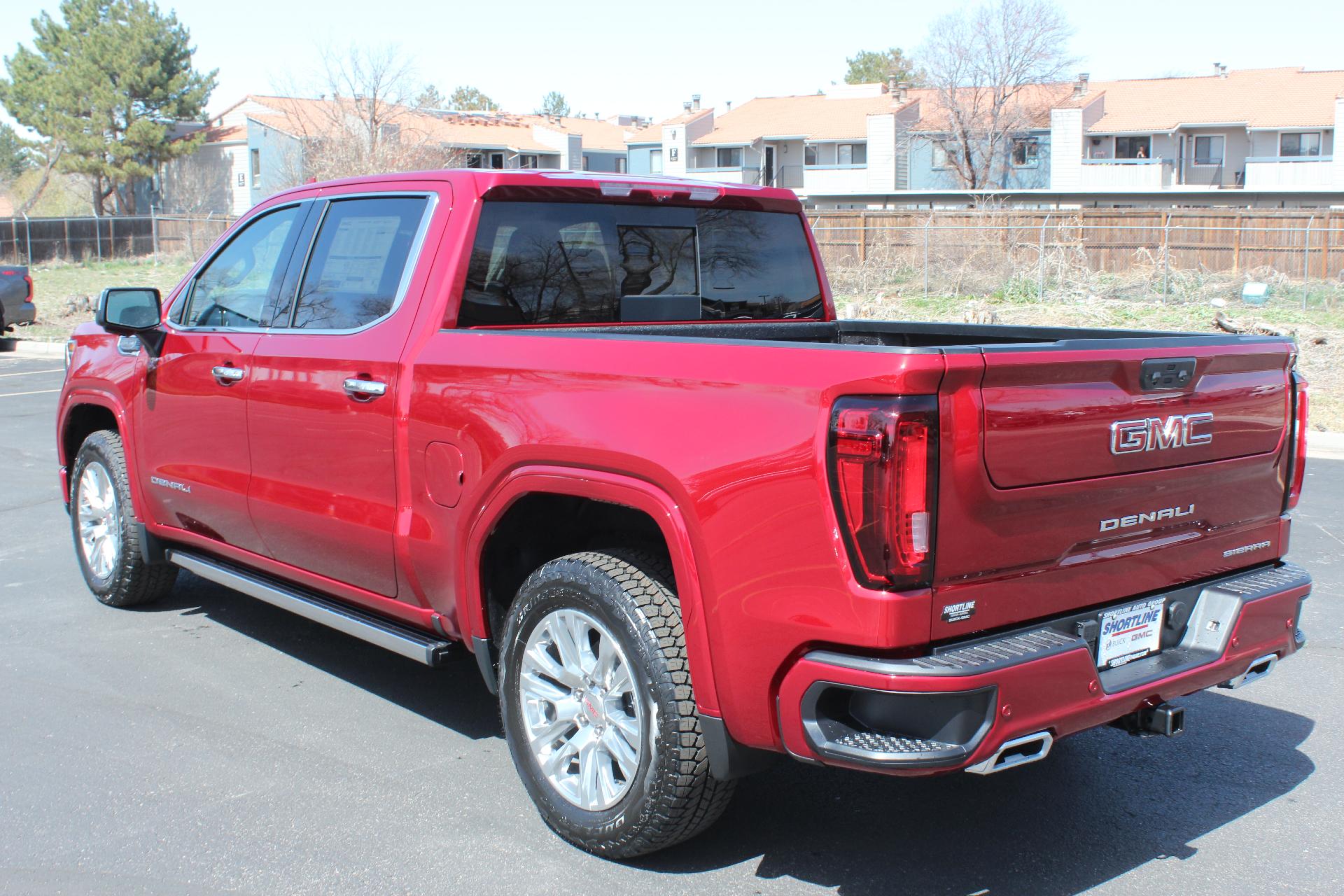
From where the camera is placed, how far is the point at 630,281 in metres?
4.76

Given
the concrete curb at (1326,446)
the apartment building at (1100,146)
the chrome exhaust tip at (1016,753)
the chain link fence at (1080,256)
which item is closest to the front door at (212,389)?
the chrome exhaust tip at (1016,753)

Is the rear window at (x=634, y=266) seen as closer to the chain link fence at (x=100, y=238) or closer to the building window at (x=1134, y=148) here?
the chain link fence at (x=100, y=238)

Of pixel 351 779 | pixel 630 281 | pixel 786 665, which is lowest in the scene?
pixel 351 779

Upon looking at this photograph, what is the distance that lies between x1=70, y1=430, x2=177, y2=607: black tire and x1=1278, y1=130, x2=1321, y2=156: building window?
60.3 meters

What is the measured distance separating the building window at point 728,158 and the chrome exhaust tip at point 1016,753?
6812 centimetres

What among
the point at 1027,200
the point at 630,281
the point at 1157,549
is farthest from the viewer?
the point at 1027,200

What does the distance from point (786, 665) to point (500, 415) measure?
127 cm

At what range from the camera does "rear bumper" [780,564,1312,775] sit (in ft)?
9.62

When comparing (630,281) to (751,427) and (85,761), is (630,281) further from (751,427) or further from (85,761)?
(85,761)

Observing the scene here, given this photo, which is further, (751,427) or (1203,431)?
(1203,431)

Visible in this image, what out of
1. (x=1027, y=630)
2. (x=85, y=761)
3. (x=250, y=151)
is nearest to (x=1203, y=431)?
(x=1027, y=630)

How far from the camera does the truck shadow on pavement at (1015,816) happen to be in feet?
11.9

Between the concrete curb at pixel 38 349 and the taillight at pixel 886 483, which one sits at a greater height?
the taillight at pixel 886 483

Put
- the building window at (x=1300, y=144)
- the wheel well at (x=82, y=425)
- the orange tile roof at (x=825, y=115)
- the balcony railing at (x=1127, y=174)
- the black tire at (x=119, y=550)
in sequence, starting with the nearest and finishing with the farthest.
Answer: the black tire at (x=119, y=550), the wheel well at (x=82, y=425), the building window at (x=1300, y=144), the balcony railing at (x=1127, y=174), the orange tile roof at (x=825, y=115)
